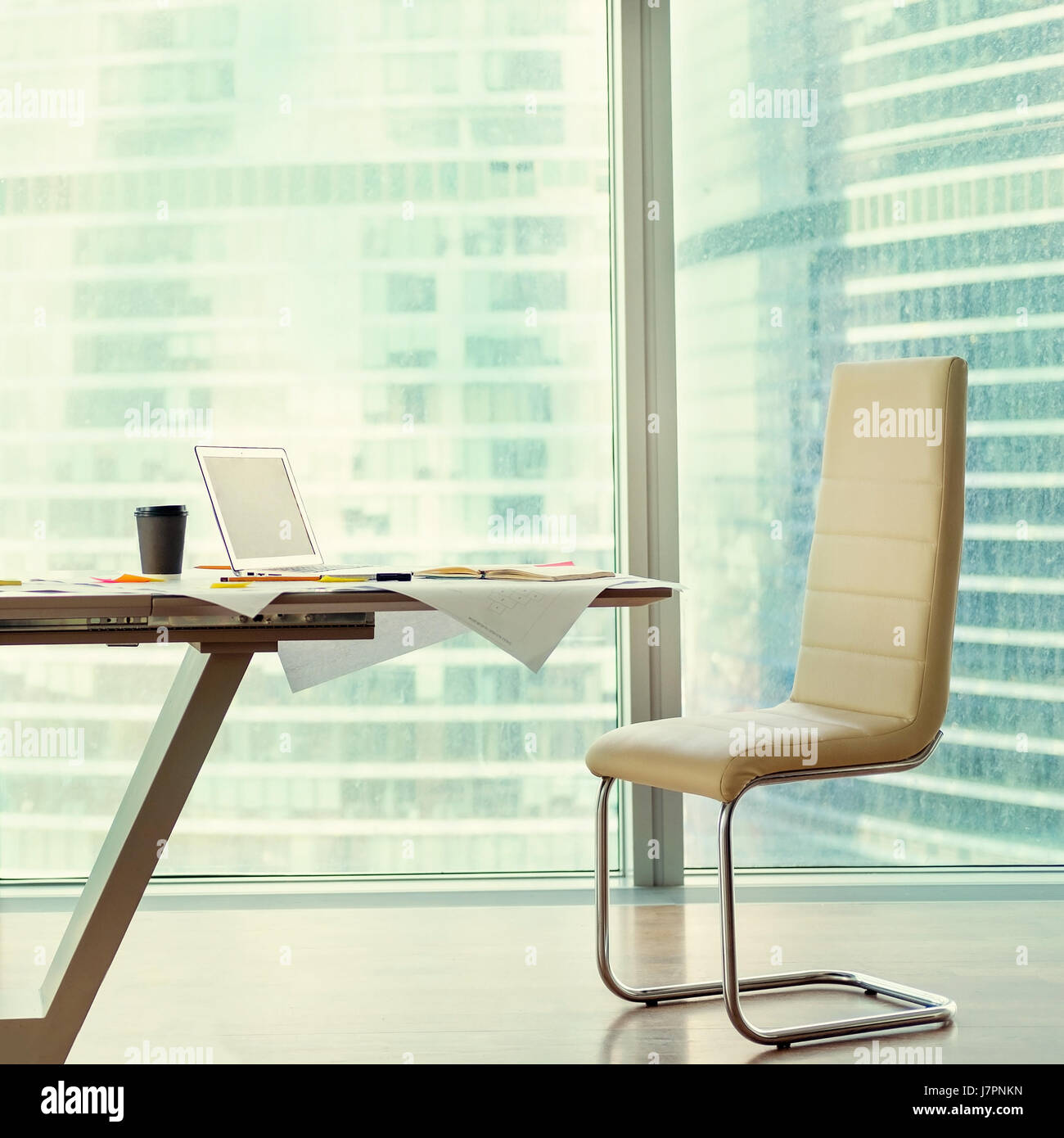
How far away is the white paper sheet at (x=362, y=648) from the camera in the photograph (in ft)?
6.93

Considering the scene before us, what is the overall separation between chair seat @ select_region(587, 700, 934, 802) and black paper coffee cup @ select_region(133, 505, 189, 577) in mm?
784

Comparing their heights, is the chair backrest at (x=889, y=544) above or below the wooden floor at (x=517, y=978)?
above

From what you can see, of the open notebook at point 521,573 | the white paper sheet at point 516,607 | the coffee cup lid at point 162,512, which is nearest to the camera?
the white paper sheet at point 516,607

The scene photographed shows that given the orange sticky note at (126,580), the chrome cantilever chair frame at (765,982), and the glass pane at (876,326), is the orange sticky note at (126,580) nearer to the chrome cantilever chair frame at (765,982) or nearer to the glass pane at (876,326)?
the chrome cantilever chair frame at (765,982)

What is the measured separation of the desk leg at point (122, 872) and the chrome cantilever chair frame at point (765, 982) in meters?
0.70

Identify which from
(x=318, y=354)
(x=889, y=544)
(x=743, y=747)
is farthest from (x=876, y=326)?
(x=743, y=747)

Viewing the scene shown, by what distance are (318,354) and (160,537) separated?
97 centimetres

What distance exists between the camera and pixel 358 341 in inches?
117

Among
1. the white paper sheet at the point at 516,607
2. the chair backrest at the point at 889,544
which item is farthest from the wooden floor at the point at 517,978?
the white paper sheet at the point at 516,607

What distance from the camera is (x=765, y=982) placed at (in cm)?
223

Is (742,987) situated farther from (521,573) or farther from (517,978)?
(521,573)

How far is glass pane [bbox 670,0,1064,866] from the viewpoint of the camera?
2949mm
